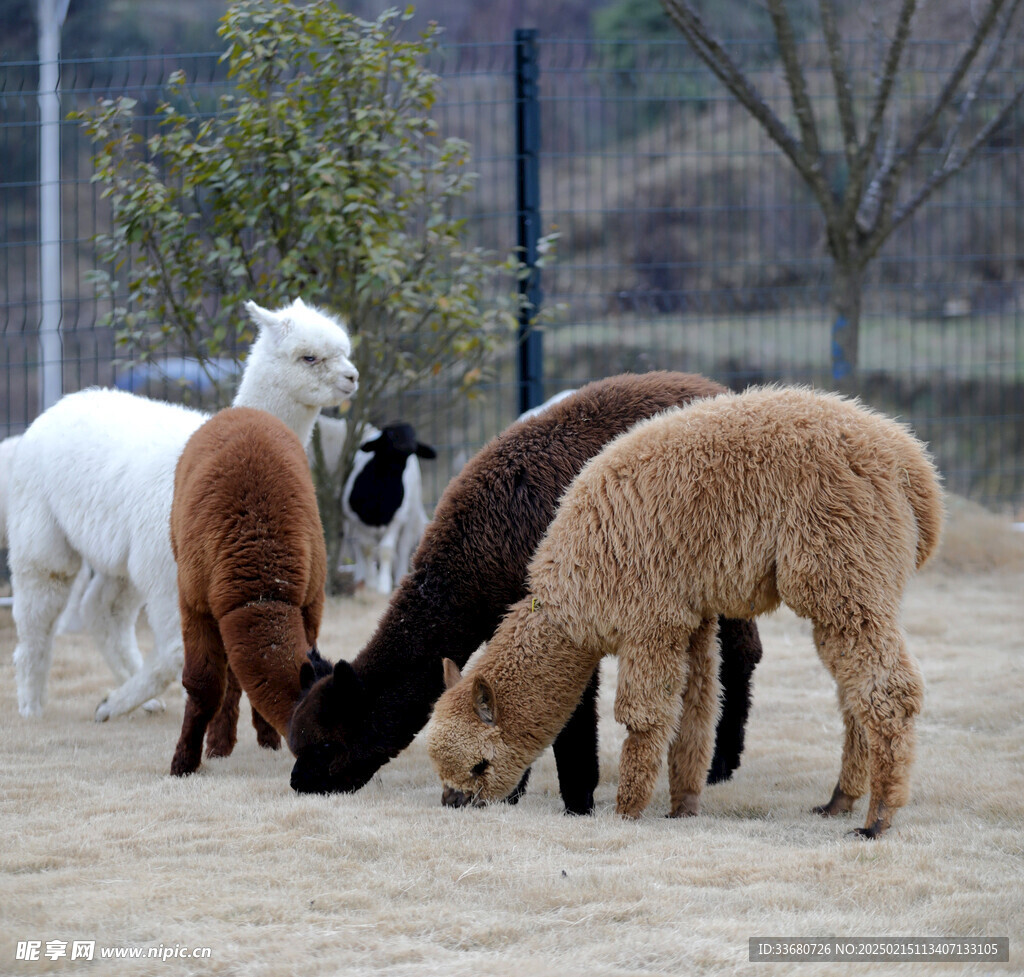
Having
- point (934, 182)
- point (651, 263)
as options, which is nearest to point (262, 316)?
point (651, 263)

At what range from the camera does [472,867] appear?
3.19 metres

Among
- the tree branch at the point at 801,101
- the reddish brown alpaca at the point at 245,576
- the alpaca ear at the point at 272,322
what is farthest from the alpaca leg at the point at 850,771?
the tree branch at the point at 801,101

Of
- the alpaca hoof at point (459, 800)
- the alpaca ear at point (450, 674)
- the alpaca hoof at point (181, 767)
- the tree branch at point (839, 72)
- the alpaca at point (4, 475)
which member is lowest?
the alpaca hoof at point (181, 767)

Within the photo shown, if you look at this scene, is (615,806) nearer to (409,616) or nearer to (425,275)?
(409,616)

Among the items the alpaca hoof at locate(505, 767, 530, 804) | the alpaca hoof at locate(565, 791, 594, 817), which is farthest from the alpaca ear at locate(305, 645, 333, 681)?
the alpaca hoof at locate(565, 791, 594, 817)

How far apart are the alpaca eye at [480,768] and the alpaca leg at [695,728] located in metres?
0.70

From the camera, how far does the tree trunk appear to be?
8938mm

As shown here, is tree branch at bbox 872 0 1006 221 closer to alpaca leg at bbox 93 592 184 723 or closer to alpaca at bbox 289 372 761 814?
alpaca at bbox 289 372 761 814

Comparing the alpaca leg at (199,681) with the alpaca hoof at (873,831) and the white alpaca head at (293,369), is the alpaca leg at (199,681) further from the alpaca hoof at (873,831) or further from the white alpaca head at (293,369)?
the alpaca hoof at (873,831)

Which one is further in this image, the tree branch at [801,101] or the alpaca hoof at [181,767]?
the tree branch at [801,101]

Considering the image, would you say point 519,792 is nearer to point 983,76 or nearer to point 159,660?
point 159,660

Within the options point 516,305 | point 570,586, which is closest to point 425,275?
point 516,305

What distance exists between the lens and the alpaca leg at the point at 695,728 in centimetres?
412

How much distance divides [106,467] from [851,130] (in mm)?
5573
